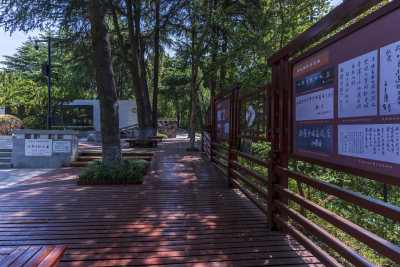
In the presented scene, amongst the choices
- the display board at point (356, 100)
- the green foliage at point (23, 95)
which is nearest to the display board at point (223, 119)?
the display board at point (356, 100)

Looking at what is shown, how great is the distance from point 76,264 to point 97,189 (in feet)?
10.4

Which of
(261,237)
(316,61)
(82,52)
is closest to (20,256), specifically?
(261,237)

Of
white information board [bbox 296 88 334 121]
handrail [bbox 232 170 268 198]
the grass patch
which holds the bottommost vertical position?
the grass patch

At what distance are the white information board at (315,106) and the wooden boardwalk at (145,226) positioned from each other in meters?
1.52

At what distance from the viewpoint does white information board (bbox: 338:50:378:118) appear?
1.87m

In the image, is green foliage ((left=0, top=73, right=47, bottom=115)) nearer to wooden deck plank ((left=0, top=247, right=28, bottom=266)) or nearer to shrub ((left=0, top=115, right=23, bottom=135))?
shrub ((left=0, top=115, right=23, bottom=135))

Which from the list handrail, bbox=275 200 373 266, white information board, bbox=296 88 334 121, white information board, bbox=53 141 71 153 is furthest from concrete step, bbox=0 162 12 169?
white information board, bbox=296 88 334 121

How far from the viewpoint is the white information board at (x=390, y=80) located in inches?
66.1

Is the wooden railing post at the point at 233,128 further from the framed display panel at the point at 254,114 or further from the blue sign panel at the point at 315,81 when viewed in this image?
the blue sign panel at the point at 315,81

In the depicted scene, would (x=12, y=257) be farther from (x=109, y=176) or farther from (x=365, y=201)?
(x=109, y=176)

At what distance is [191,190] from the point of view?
5504 millimetres

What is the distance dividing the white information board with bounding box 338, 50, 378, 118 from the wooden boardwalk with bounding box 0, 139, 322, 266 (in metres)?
1.64

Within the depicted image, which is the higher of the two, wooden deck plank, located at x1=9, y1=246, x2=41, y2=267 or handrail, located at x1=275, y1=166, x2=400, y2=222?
handrail, located at x1=275, y1=166, x2=400, y2=222

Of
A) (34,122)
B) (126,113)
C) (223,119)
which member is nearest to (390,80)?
(223,119)
